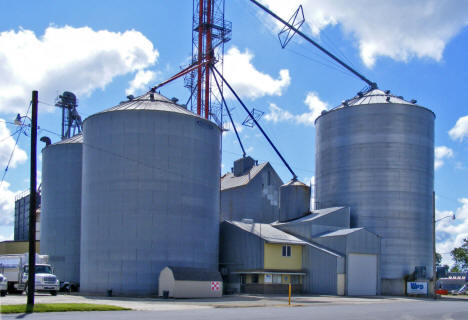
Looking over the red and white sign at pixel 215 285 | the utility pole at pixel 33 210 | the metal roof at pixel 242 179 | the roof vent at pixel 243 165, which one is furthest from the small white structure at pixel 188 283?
the roof vent at pixel 243 165

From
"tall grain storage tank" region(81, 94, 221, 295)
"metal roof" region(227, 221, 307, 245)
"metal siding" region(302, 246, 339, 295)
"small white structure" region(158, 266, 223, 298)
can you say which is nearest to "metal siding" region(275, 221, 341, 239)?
"metal roof" region(227, 221, 307, 245)

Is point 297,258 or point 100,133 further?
point 297,258

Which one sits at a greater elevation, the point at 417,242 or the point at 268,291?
the point at 417,242

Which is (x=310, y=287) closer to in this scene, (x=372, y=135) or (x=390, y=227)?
(x=390, y=227)

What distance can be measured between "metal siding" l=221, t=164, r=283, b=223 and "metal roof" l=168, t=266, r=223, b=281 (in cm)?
2546

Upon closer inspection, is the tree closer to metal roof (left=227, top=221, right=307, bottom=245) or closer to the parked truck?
metal roof (left=227, top=221, right=307, bottom=245)

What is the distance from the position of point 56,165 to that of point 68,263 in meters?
10.8

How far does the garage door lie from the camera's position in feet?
180

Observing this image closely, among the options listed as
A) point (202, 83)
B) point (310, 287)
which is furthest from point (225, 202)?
point (310, 287)

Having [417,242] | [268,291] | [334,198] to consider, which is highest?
[334,198]

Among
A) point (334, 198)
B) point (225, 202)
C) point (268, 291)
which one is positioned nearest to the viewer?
point (268, 291)

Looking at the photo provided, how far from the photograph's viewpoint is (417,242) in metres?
61.3

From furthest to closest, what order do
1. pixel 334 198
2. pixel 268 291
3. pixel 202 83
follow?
pixel 202 83 < pixel 334 198 < pixel 268 291

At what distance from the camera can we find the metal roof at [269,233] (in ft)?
182
